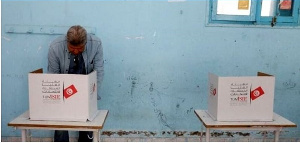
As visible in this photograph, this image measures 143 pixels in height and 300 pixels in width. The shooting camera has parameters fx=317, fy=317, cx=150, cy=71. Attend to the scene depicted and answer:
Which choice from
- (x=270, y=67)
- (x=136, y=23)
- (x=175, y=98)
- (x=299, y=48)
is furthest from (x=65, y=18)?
(x=299, y=48)

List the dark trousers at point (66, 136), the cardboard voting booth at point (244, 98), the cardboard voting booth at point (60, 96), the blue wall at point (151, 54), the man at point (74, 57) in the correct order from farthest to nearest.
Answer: the blue wall at point (151, 54) < the dark trousers at point (66, 136) < the man at point (74, 57) < the cardboard voting booth at point (244, 98) < the cardboard voting booth at point (60, 96)

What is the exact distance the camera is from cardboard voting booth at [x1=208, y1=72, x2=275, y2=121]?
1.99 meters

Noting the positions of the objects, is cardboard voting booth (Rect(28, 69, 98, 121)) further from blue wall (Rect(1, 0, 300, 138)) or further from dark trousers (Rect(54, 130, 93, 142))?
blue wall (Rect(1, 0, 300, 138))

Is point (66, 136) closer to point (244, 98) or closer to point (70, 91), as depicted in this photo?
point (70, 91)

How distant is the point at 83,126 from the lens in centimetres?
187

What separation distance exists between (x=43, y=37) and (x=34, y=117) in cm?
91

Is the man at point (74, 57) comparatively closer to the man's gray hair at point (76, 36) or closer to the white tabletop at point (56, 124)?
the man's gray hair at point (76, 36)

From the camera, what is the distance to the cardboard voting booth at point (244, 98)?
1990mm

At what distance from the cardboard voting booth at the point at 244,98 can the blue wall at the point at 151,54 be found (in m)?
0.72

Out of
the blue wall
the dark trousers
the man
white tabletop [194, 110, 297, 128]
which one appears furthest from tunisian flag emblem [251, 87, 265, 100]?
the dark trousers

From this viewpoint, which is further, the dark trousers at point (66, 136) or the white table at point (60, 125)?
the dark trousers at point (66, 136)

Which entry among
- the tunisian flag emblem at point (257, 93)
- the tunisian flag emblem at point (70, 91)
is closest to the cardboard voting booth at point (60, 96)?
the tunisian flag emblem at point (70, 91)

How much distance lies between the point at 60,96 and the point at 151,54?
1.03 m

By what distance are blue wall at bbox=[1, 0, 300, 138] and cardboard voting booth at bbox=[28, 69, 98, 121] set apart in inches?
32.2
